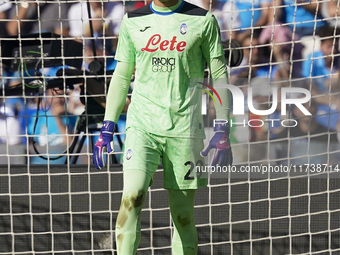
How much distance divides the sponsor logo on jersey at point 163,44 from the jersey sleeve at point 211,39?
12 centimetres

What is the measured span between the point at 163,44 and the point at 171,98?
0.26 meters

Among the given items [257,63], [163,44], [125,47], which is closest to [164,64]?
[163,44]

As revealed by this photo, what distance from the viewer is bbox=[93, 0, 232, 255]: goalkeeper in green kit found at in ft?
8.60

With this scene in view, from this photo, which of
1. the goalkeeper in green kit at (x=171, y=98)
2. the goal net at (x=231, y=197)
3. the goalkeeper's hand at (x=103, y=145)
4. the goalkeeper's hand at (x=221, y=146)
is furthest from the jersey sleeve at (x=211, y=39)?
the goal net at (x=231, y=197)

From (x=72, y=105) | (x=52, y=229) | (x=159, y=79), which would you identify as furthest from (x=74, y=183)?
(x=159, y=79)

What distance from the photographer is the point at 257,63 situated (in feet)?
15.3

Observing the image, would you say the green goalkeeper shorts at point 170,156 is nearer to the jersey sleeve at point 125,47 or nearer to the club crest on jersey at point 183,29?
the jersey sleeve at point 125,47

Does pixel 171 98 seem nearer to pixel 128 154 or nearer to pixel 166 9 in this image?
pixel 128 154

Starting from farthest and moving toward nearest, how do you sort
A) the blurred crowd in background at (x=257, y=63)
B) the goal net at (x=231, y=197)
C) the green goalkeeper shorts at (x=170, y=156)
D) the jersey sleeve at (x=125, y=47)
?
the blurred crowd in background at (x=257, y=63) → the goal net at (x=231, y=197) → the jersey sleeve at (x=125, y=47) → the green goalkeeper shorts at (x=170, y=156)

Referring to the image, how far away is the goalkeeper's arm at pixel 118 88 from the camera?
2.74 meters

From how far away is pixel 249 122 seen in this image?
4.49 metres

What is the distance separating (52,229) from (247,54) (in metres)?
2.15

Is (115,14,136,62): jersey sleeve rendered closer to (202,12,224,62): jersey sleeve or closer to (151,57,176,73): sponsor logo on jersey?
(151,57,176,73): sponsor logo on jersey

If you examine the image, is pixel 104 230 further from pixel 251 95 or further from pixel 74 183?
pixel 251 95
